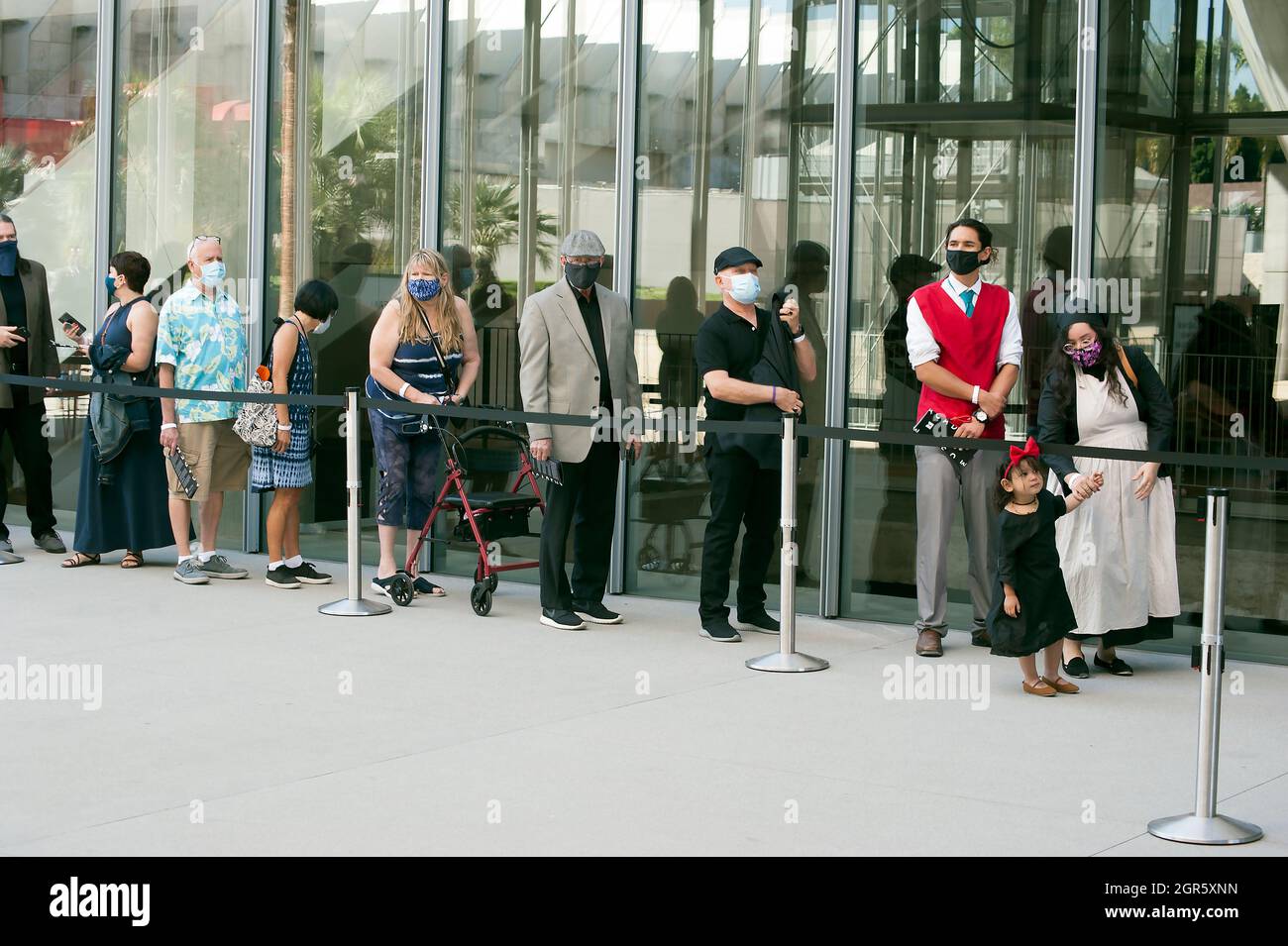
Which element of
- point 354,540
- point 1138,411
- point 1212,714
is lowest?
point 1212,714

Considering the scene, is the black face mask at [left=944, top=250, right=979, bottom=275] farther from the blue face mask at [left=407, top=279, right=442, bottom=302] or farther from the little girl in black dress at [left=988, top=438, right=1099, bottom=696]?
the blue face mask at [left=407, top=279, right=442, bottom=302]

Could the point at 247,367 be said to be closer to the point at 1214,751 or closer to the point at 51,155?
the point at 51,155

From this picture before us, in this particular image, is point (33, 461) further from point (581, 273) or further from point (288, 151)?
point (581, 273)

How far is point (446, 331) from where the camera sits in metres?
9.45

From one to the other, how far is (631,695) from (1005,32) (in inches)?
162

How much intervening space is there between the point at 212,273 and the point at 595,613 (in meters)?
3.11

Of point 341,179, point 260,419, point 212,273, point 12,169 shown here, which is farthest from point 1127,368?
point 12,169

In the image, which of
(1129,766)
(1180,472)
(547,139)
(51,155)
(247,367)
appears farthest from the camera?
(51,155)

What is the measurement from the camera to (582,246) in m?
8.82

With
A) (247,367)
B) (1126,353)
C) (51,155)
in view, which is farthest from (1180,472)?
(51,155)

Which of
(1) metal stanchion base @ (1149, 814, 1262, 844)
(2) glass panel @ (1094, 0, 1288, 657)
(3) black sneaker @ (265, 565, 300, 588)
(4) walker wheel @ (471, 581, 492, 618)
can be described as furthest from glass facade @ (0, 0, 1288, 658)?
(1) metal stanchion base @ (1149, 814, 1262, 844)

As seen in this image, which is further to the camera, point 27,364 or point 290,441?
point 27,364

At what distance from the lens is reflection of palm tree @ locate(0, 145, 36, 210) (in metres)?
12.6

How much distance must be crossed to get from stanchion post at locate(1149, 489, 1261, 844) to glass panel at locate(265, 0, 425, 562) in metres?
6.66
